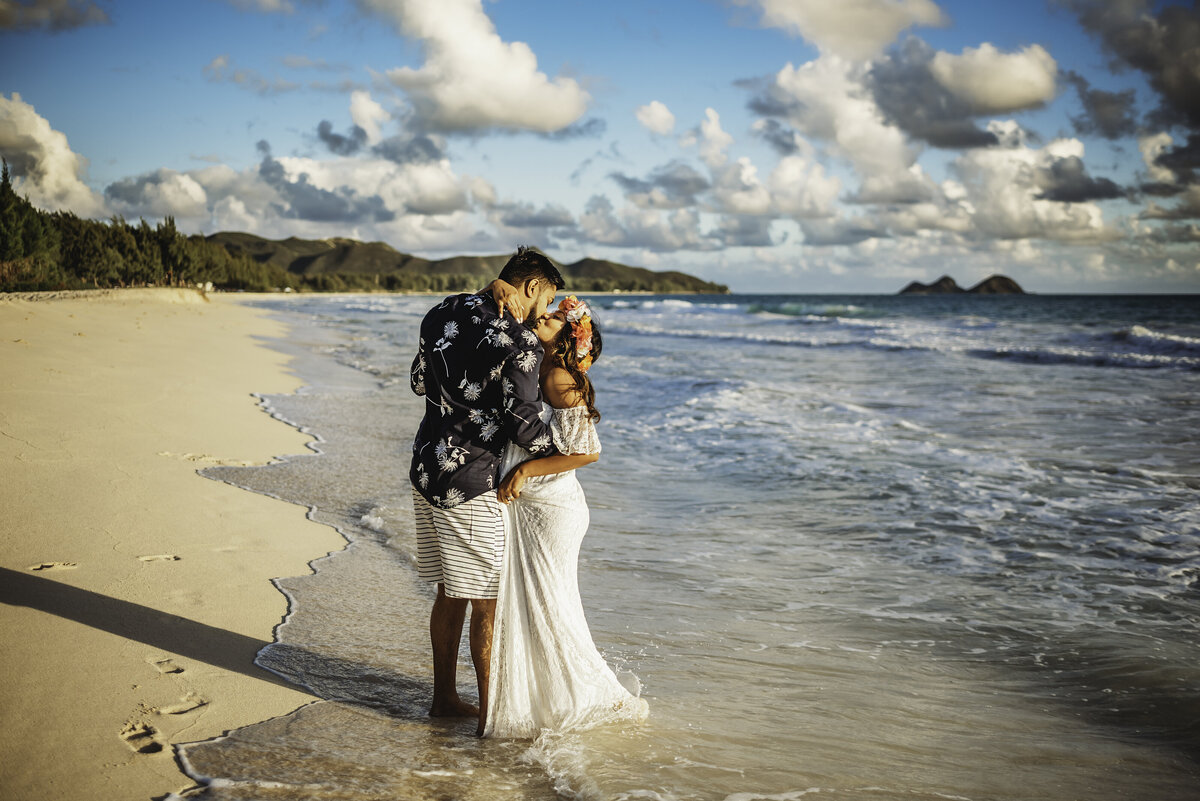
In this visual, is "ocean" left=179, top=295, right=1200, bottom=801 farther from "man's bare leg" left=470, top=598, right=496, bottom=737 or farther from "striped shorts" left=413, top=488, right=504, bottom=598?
"striped shorts" left=413, top=488, right=504, bottom=598

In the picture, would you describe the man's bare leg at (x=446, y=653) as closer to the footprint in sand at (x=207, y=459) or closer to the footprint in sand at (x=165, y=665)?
the footprint in sand at (x=165, y=665)

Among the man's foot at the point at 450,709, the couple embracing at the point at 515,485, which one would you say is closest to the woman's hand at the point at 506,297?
the couple embracing at the point at 515,485

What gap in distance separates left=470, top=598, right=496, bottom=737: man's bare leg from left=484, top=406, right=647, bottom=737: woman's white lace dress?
4 cm

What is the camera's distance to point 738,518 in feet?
23.6

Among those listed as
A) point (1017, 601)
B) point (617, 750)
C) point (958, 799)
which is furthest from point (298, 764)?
point (1017, 601)

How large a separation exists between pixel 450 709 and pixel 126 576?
93.1 inches

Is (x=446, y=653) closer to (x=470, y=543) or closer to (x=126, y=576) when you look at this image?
(x=470, y=543)

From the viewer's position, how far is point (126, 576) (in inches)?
178

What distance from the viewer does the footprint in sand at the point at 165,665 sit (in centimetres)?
355

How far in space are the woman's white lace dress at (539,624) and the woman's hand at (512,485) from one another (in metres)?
0.03

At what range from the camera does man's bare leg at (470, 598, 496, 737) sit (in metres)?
3.33

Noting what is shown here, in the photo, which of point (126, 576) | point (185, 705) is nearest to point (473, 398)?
point (185, 705)

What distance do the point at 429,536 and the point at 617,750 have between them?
122 cm

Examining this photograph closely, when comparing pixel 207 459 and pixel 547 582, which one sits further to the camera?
pixel 207 459
